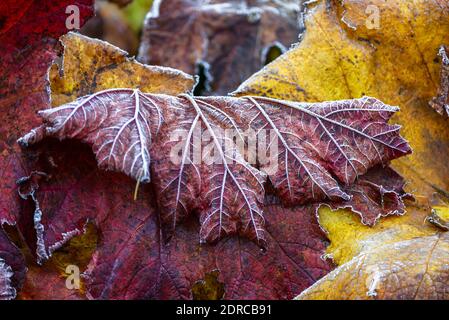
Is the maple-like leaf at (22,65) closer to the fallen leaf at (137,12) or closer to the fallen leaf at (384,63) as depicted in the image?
the fallen leaf at (384,63)

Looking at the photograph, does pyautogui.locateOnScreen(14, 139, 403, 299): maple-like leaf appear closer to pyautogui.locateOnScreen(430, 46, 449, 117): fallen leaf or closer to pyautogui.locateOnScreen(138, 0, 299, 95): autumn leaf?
pyautogui.locateOnScreen(430, 46, 449, 117): fallen leaf

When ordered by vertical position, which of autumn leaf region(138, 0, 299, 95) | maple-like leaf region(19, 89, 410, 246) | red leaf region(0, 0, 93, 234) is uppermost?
red leaf region(0, 0, 93, 234)

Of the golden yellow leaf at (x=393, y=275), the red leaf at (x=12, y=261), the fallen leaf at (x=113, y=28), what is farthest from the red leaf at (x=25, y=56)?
the fallen leaf at (x=113, y=28)

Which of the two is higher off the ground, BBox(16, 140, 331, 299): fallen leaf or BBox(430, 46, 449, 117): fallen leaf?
BBox(430, 46, 449, 117): fallen leaf

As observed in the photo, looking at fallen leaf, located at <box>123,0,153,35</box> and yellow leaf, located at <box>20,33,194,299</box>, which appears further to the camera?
fallen leaf, located at <box>123,0,153,35</box>

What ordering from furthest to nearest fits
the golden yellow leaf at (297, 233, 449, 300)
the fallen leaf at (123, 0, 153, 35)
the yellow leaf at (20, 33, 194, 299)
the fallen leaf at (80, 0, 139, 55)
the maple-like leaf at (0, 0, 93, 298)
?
the fallen leaf at (123, 0, 153, 35), the fallen leaf at (80, 0, 139, 55), the yellow leaf at (20, 33, 194, 299), the maple-like leaf at (0, 0, 93, 298), the golden yellow leaf at (297, 233, 449, 300)

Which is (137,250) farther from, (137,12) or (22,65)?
(137,12)

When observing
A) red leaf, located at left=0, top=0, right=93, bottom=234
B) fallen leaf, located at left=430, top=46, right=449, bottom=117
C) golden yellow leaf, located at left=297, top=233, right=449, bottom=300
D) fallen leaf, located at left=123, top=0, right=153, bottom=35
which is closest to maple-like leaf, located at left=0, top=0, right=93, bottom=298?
red leaf, located at left=0, top=0, right=93, bottom=234
